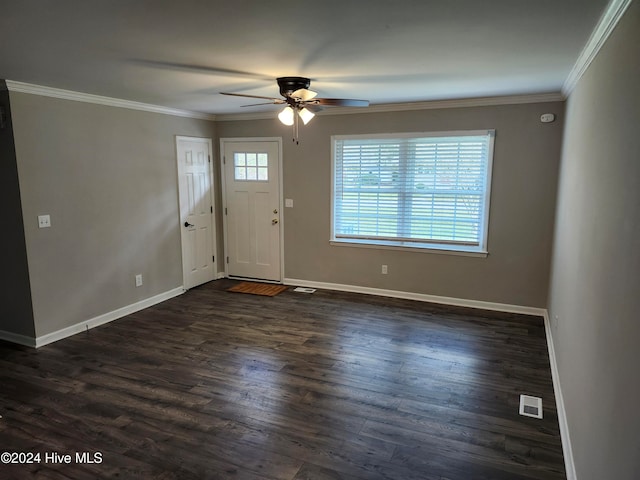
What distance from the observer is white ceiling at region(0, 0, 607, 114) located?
1.97m

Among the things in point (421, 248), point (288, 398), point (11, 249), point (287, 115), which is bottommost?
point (288, 398)

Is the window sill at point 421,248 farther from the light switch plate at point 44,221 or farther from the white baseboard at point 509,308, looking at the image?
the light switch plate at point 44,221

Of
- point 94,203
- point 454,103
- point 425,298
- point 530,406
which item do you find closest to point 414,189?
point 454,103

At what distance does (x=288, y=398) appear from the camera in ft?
10.1

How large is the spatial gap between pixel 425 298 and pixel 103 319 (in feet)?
12.7

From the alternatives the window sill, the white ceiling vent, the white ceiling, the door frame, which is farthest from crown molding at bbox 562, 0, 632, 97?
the door frame

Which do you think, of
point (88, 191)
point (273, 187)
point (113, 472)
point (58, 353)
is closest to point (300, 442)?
point (113, 472)

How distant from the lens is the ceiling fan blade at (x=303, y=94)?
11.0 ft

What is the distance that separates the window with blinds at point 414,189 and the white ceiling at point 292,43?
1.10 m

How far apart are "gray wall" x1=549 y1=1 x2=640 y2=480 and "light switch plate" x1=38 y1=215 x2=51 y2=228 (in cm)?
445

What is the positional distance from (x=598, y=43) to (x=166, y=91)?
11.8 feet

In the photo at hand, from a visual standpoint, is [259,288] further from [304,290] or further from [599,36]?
[599,36]

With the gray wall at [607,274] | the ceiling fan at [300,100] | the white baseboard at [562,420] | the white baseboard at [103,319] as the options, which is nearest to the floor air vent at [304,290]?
the white baseboard at [103,319]

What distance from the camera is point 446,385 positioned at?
3275 mm
